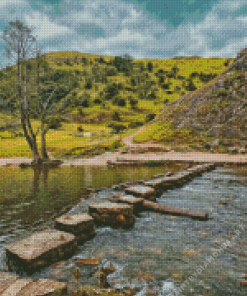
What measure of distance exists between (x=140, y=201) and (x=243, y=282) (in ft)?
13.8

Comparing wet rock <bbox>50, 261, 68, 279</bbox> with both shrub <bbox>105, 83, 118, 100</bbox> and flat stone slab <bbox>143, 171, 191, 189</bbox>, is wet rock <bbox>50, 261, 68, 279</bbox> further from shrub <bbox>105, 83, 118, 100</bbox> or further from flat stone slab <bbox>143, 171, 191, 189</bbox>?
shrub <bbox>105, 83, 118, 100</bbox>

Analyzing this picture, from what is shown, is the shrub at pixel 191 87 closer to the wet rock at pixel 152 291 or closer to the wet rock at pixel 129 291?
the wet rock at pixel 152 291

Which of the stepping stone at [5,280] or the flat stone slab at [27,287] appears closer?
the flat stone slab at [27,287]

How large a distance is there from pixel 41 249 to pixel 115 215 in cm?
248

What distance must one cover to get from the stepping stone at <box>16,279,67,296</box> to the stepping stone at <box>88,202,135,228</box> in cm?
302

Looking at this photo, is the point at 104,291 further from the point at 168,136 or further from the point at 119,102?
the point at 119,102

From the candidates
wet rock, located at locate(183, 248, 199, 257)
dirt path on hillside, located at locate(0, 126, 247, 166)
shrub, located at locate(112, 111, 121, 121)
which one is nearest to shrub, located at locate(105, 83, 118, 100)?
shrub, located at locate(112, 111, 121, 121)

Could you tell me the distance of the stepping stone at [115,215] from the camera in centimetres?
600

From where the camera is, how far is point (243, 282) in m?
3.49

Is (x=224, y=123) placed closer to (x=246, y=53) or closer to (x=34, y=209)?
(x=246, y=53)

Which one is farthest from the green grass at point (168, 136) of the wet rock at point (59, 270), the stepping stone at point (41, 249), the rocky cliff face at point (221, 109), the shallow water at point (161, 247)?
the wet rock at point (59, 270)

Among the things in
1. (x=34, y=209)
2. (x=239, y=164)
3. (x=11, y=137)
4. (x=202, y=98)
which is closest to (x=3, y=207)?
(x=34, y=209)

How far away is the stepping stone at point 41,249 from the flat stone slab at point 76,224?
400 mm

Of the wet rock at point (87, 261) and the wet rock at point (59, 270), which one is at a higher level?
the wet rock at point (59, 270)
